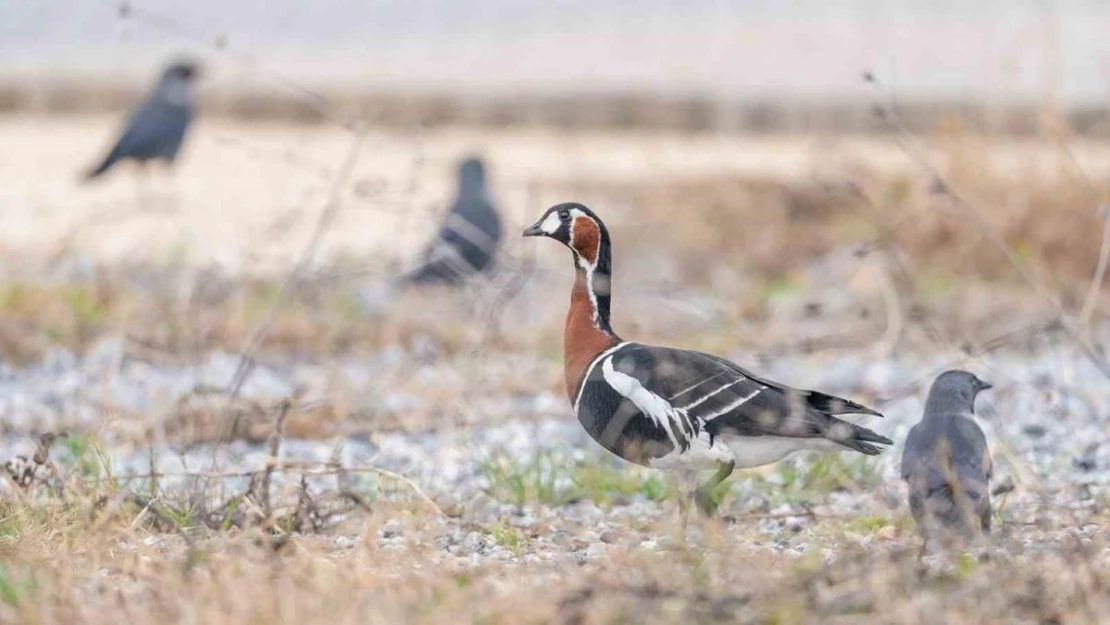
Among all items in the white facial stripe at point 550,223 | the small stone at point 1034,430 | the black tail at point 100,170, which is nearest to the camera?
the white facial stripe at point 550,223

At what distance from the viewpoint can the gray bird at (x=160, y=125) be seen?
13.0m

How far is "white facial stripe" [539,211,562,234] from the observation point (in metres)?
5.07

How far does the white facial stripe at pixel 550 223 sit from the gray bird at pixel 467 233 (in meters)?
2.27

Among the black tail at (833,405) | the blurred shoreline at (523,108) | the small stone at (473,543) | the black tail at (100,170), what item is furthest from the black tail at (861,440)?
the blurred shoreline at (523,108)

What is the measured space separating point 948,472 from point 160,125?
10041 millimetres

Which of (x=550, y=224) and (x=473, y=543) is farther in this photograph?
(x=550, y=224)

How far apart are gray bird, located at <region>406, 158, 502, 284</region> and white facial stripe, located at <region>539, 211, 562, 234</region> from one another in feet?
7.44

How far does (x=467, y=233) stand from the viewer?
9055mm

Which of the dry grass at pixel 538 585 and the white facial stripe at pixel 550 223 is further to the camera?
the white facial stripe at pixel 550 223

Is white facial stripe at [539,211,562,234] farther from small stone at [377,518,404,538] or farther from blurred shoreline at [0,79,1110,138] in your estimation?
blurred shoreline at [0,79,1110,138]

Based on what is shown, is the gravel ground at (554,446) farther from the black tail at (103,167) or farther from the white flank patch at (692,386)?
the black tail at (103,167)

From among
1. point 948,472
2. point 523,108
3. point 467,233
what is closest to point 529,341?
point 467,233

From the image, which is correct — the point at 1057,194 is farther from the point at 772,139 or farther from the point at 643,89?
the point at 643,89

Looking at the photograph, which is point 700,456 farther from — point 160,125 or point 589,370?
point 160,125
